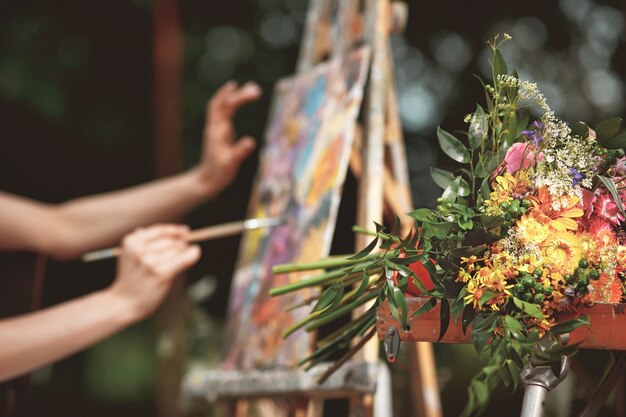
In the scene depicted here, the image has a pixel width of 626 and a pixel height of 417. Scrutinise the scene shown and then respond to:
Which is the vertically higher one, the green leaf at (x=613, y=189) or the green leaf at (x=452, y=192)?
the green leaf at (x=452, y=192)

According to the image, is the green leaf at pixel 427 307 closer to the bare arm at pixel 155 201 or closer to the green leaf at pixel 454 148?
the green leaf at pixel 454 148

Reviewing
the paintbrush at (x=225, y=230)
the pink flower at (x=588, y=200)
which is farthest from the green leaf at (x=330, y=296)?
the paintbrush at (x=225, y=230)

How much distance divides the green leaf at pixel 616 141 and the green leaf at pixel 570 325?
0.27 metres

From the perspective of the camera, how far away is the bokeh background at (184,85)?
534 cm

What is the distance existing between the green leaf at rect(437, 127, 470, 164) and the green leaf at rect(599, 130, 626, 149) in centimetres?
20

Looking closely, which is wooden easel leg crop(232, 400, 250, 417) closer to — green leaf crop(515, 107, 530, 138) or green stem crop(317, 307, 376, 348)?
green stem crop(317, 307, 376, 348)

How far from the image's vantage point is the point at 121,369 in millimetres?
5930

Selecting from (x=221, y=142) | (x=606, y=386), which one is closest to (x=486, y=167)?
(x=606, y=386)

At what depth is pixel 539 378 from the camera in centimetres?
131

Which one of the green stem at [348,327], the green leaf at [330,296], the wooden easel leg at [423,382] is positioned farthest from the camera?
the wooden easel leg at [423,382]

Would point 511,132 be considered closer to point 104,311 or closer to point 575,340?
point 575,340

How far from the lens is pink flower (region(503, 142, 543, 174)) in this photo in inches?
52.7

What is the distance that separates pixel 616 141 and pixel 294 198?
1.46 meters

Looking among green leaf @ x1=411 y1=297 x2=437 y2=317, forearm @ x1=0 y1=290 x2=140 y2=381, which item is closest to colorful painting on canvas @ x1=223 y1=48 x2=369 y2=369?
forearm @ x1=0 y1=290 x2=140 y2=381
